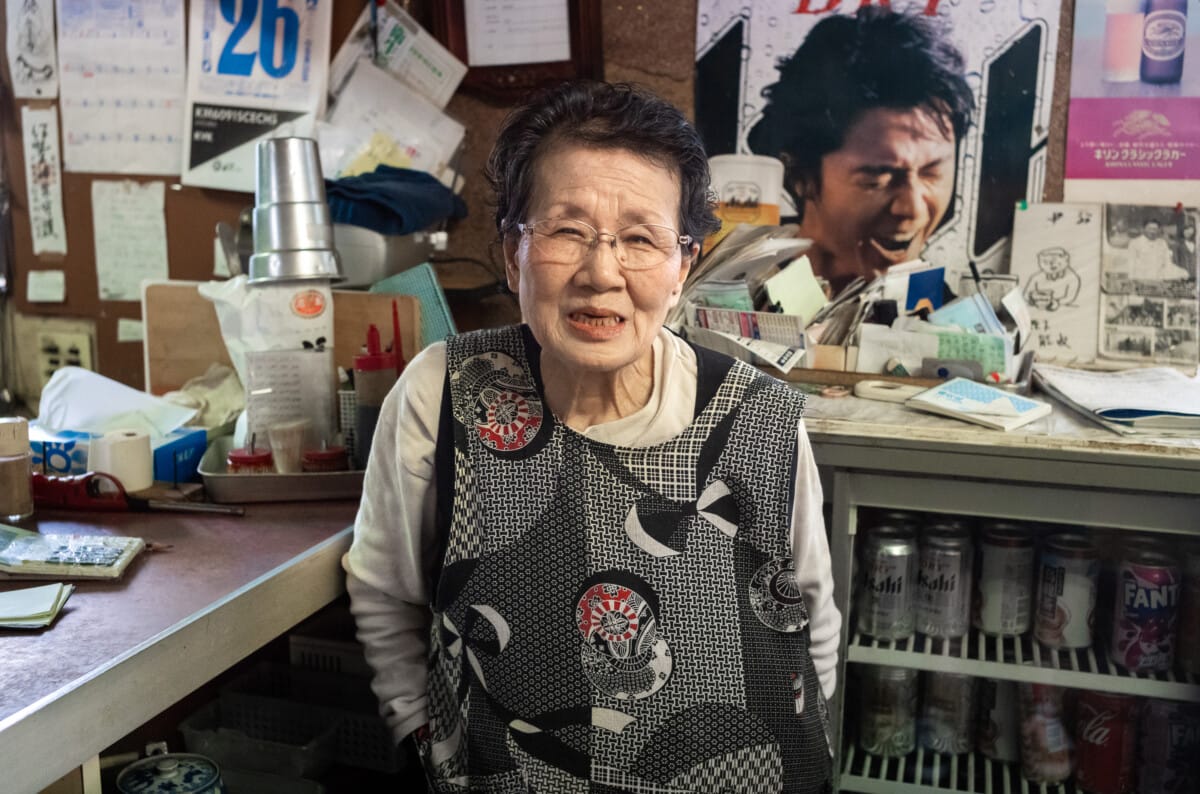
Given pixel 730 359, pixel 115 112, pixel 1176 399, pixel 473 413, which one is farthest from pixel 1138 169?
pixel 115 112

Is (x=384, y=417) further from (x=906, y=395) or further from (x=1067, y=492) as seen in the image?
(x=1067, y=492)

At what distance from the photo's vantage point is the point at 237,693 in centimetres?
187

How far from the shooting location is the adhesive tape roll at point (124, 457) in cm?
148

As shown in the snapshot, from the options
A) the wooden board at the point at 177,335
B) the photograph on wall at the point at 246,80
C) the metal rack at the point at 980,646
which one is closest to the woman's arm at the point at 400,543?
the metal rack at the point at 980,646

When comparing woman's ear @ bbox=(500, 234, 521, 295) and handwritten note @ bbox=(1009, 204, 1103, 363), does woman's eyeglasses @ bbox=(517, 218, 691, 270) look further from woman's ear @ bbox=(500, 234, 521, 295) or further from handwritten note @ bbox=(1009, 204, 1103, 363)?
handwritten note @ bbox=(1009, 204, 1103, 363)

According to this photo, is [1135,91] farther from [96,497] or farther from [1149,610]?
[96,497]

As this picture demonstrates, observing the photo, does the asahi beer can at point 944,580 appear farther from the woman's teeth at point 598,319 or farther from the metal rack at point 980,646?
the woman's teeth at point 598,319

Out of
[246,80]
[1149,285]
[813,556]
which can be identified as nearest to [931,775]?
[813,556]

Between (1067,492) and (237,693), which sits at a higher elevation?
(1067,492)

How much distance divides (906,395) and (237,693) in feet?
4.35

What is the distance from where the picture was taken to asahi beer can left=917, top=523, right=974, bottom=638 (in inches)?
66.5

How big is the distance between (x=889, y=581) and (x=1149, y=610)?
1.32 feet

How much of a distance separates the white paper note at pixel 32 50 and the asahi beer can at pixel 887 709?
2.30m

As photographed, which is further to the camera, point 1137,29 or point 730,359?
point 1137,29
